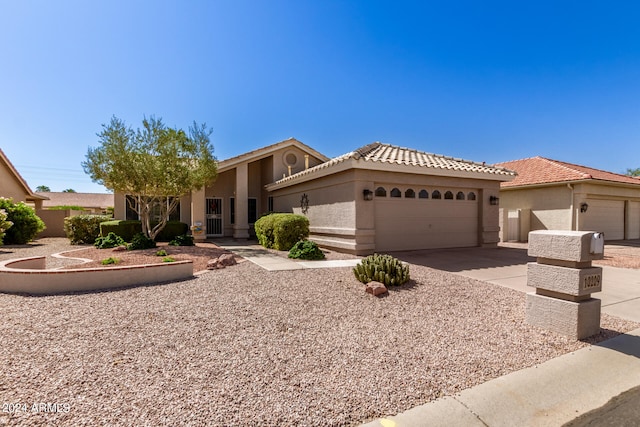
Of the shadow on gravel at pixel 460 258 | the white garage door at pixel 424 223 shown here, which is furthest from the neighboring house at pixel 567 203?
the shadow on gravel at pixel 460 258

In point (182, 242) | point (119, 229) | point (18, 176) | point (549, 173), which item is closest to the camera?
point (182, 242)

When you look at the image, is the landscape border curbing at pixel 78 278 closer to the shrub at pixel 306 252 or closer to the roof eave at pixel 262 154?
the shrub at pixel 306 252

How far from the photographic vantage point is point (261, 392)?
282 centimetres

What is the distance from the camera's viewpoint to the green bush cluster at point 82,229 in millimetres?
14922

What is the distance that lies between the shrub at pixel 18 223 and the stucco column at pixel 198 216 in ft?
28.1

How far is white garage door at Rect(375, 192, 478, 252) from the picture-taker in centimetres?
1146

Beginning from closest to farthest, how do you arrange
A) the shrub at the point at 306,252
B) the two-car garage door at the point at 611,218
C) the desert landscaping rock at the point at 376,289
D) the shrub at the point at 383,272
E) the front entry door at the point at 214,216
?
the desert landscaping rock at the point at 376,289, the shrub at the point at 383,272, the shrub at the point at 306,252, the two-car garage door at the point at 611,218, the front entry door at the point at 214,216

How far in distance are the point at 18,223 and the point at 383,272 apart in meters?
19.0

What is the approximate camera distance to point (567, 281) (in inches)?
163

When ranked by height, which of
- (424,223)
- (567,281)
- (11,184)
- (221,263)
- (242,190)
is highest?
(11,184)

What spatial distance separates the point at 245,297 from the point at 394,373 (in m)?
3.24

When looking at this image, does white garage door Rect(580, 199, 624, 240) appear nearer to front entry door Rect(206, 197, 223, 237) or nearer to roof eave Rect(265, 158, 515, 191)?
roof eave Rect(265, 158, 515, 191)

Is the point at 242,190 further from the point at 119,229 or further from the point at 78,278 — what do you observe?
the point at 78,278

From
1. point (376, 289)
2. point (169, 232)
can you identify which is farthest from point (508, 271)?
point (169, 232)
